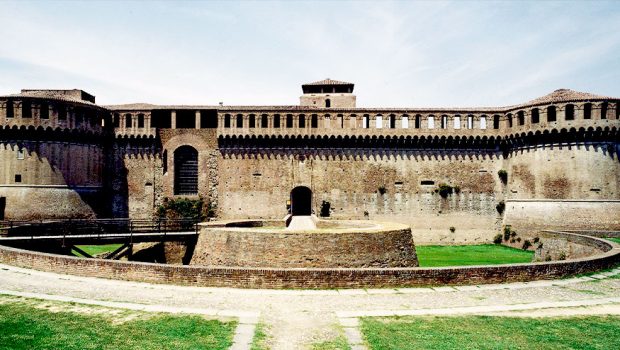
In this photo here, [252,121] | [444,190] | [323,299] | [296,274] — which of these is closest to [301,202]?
[252,121]

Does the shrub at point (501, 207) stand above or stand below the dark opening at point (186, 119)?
below

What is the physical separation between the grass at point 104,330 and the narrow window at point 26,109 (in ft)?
67.7

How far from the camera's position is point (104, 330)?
743 centimetres

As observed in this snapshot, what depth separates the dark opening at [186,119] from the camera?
29.6 m

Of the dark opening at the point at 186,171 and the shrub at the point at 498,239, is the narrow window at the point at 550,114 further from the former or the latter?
the dark opening at the point at 186,171

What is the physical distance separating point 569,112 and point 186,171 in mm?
24268

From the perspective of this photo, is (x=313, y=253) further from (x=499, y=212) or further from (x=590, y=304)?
(x=499, y=212)

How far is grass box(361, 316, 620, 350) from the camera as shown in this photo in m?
7.05

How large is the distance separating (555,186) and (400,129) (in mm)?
9969

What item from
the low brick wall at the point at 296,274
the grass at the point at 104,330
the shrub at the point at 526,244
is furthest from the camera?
the shrub at the point at 526,244

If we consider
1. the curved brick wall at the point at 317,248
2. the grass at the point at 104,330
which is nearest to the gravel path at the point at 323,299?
the grass at the point at 104,330

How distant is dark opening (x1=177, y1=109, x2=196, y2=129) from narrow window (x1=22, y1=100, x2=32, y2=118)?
8468mm

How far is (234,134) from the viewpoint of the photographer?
2870 centimetres

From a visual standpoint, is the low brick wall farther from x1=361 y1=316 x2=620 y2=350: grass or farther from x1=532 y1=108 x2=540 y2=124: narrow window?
x1=532 y1=108 x2=540 y2=124: narrow window
